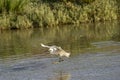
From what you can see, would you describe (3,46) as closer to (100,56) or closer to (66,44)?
(66,44)

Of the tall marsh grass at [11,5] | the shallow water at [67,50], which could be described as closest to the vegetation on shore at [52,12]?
the tall marsh grass at [11,5]

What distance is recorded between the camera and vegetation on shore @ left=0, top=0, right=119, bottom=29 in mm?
26817

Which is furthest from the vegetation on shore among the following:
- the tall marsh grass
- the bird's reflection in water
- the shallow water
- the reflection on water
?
the bird's reflection in water

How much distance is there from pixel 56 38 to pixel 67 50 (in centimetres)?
412

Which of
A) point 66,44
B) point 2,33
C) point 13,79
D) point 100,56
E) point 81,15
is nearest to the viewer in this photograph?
point 13,79

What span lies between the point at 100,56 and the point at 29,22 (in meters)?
12.0

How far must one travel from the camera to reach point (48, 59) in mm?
15516

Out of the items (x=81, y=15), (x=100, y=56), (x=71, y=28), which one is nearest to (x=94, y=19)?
(x=81, y=15)

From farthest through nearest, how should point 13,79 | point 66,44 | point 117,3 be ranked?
1. point 117,3
2. point 66,44
3. point 13,79

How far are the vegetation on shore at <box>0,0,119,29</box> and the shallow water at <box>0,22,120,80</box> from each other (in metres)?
1.47

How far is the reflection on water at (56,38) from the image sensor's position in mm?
17781

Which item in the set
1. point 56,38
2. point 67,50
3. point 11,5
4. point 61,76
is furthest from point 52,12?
point 61,76

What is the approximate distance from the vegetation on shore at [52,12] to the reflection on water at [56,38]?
114cm

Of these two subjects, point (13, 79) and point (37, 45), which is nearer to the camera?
point (13, 79)
